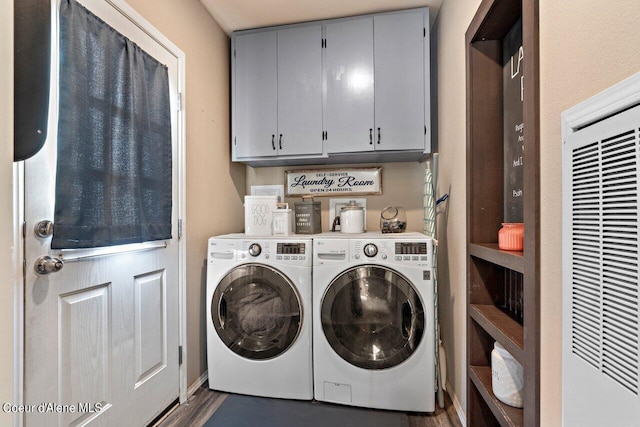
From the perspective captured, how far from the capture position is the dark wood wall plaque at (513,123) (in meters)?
1.22

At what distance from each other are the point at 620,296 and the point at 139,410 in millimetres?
1965

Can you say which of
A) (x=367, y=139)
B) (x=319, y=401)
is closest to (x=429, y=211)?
(x=367, y=139)

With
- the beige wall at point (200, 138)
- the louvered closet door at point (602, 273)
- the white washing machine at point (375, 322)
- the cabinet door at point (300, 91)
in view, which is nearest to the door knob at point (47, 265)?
the beige wall at point (200, 138)

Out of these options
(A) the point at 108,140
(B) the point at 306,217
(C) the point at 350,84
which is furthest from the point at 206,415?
(C) the point at 350,84

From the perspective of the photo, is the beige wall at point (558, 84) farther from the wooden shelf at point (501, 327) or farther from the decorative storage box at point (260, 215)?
the decorative storage box at point (260, 215)

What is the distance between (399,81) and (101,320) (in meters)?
2.21

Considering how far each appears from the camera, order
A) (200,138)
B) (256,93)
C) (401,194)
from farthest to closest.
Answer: (401,194) → (256,93) → (200,138)

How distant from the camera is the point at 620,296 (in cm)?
58

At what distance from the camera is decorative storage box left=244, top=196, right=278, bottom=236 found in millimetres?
2131

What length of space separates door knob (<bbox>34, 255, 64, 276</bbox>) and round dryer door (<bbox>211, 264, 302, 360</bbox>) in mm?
914

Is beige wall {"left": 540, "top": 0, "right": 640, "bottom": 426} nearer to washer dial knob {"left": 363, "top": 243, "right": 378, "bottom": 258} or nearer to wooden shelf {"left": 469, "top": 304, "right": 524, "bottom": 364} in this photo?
wooden shelf {"left": 469, "top": 304, "right": 524, "bottom": 364}

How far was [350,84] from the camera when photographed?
212 cm

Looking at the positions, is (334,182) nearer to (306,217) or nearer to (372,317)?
(306,217)

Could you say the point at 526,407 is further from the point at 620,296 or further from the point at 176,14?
the point at 176,14
